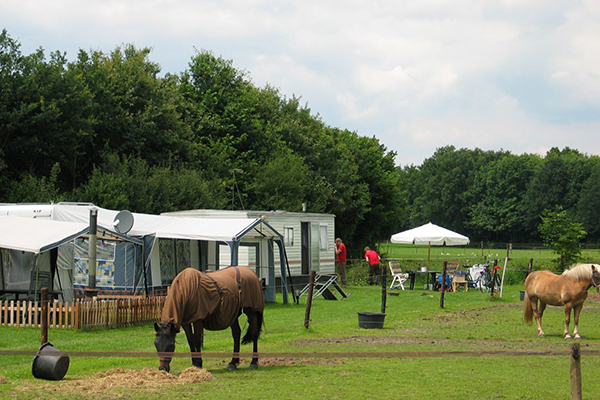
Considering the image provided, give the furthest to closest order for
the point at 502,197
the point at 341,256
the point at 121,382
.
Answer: the point at 502,197 → the point at 341,256 → the point at 121,382

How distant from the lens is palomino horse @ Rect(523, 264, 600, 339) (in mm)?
14344

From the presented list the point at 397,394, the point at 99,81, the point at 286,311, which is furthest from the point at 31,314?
the point at 99,81

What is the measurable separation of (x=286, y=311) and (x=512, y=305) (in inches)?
276

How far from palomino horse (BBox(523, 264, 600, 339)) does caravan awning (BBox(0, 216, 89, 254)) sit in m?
10.4

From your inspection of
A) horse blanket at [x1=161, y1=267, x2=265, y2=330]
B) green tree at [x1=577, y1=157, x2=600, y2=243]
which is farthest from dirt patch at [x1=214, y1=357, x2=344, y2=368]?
green tree at [x1=577, y1=157, x2=600, y2=243]

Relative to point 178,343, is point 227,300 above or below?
above

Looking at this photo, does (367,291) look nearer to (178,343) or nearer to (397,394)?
(178,343)

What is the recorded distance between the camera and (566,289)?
47.4 feet

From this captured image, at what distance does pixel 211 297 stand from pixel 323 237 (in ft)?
64.0

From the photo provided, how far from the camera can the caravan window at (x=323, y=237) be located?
2945 centimetres

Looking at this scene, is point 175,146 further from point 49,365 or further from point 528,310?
point 49,365

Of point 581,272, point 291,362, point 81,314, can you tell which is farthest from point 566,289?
point 81,314

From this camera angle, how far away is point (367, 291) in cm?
2789

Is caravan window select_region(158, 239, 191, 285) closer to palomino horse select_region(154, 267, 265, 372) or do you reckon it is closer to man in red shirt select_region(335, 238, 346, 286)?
man in red shirt select_region(335, 238, 346, 286)
